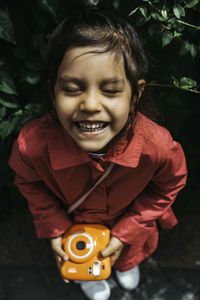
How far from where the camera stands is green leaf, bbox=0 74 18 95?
1510 millimetres

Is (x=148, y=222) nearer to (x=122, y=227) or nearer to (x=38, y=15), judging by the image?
(x=122, y=227)

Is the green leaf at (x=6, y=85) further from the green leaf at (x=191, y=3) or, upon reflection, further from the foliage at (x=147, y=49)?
the green leaf at (x=191, y=3)

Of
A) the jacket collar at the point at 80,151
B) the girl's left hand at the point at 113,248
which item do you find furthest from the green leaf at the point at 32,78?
the girl's left hand at the point at 113,248

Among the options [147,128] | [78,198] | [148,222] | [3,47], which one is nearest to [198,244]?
[148,222]

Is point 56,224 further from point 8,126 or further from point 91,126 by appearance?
point 91,126

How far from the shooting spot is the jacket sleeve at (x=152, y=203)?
141 cm

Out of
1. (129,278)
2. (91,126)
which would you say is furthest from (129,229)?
(91,126)

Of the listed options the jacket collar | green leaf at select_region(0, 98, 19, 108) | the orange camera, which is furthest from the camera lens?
green leaf at select_region(0, 98, 19, 108)

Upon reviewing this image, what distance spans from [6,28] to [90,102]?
1.99ft

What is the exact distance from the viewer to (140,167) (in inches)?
52.9

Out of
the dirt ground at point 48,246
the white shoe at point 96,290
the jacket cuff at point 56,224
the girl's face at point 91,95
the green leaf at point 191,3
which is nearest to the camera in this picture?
the girl's face at point 91,95

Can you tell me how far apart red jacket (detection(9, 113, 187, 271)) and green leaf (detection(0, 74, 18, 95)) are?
26 centimetres

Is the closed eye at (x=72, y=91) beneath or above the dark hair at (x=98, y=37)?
beneath

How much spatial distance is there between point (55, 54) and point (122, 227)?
36.0 inches
